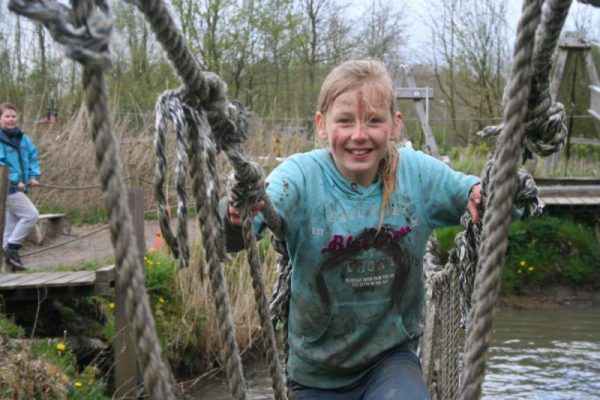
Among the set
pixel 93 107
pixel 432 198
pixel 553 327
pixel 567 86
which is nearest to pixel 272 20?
pixel 567 86

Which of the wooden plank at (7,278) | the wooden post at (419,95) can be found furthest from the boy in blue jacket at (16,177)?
the wooden post at (419,95)

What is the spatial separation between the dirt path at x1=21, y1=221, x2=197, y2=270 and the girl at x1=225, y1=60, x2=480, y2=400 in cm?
499

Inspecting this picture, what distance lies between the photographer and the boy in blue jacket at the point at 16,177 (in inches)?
270

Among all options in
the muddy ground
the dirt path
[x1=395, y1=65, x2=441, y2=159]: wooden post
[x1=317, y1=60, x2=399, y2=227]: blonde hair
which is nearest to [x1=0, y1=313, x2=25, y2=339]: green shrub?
the dirt path

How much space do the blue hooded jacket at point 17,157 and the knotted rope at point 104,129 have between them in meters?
6.41

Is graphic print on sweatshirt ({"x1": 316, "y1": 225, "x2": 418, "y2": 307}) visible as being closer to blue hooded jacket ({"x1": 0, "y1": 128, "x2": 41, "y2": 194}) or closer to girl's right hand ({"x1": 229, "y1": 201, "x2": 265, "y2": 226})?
girl's right hand ({"x1": 229, "y1": 201, "x2": 265, "y2": 226})

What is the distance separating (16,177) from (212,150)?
20.6 ft

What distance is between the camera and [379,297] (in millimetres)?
2090

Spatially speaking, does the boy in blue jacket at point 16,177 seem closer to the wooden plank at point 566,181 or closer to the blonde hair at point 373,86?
the blonde hair at point 373,86

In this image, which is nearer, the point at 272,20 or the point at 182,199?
the point at 182,199

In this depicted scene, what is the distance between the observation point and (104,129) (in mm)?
812

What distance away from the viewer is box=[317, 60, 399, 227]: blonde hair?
2047 mm

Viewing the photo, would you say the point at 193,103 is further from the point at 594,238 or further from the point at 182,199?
the point at 594,238

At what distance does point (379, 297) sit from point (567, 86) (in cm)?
1018
